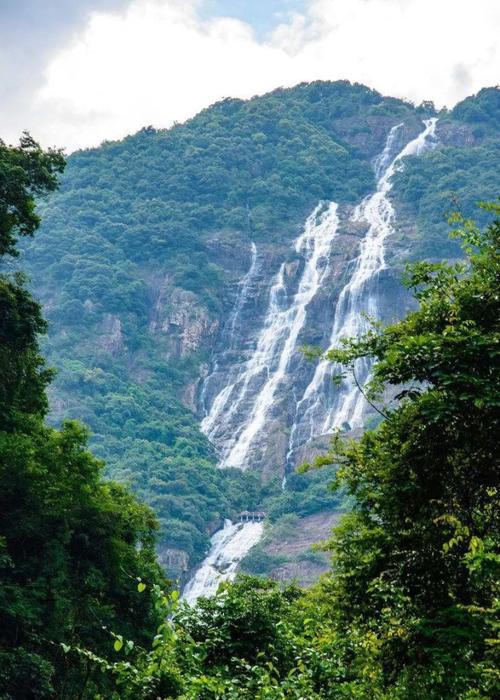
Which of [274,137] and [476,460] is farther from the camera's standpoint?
[274,137]

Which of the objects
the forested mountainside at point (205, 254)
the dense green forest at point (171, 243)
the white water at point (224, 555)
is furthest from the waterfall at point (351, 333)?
the white water at point (224, 555)

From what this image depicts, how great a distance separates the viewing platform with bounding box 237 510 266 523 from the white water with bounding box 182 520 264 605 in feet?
2.17

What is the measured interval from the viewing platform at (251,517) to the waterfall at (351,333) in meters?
7.77

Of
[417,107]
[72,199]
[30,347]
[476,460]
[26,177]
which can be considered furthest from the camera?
[417,107]

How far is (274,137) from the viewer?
12088 centimetres

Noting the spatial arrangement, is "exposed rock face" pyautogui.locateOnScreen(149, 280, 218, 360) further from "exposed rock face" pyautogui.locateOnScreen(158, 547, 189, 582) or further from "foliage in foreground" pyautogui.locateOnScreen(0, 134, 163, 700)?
"foliage in foreground" pyautogui.locateOnScreen(0, 134, 163, 700)

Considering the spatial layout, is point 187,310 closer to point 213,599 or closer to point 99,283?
point 99,283

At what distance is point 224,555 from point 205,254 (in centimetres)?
4544

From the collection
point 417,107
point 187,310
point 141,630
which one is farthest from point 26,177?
point 417,107

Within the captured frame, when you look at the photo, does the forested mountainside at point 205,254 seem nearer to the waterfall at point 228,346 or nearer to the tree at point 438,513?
the waterfall at point 228,346

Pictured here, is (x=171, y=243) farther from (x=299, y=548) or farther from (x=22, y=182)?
(x=22, y=182)

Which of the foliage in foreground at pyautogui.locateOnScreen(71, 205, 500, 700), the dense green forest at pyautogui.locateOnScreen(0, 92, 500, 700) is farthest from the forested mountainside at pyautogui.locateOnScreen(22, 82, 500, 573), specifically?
the foliage in foreground at pyautogui.locateOnScreen(71, 205, 500, 700)

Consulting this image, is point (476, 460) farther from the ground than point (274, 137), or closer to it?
closer to it

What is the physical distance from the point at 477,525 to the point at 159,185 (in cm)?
10761
